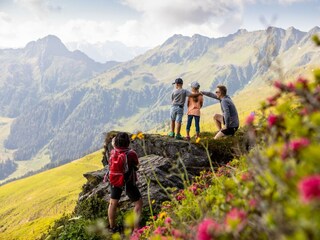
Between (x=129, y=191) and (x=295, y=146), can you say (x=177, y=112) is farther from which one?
(x=295, y=146)

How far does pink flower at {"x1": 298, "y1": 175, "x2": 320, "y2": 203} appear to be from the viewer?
6.02 ft

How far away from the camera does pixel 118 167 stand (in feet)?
41.2

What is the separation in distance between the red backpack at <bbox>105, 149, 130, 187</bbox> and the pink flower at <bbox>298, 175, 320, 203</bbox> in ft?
35.4

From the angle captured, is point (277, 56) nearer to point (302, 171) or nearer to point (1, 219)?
point (302, 171)

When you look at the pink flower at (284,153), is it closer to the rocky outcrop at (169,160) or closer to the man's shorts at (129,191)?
the man's shorts at (129,191)

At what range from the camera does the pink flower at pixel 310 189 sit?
184 centimetres

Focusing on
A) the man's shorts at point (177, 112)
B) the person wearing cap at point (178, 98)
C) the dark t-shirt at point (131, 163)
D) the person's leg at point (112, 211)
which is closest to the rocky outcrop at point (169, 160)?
the man's shorts at point (177, 112)

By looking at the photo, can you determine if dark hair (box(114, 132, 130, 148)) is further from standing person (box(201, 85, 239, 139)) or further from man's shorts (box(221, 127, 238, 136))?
man's shorts (box(221, 127, 238, 136))

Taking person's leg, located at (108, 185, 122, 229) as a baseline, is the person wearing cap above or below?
above

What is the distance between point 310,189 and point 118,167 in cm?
1099

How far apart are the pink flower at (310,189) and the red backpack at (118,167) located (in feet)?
35.4

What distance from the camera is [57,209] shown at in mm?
171500

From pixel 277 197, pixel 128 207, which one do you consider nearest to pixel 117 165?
pixel 128 207

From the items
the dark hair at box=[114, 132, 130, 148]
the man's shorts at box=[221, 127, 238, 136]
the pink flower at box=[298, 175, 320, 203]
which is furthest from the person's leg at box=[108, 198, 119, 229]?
the pink flower at box=[298, 175, 320, 203]
